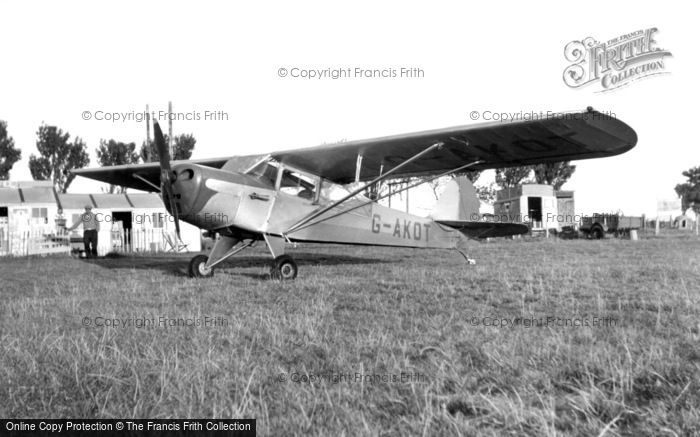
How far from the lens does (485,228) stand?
11547 millimetres

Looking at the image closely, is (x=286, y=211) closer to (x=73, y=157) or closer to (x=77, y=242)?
(x=77, y=242)

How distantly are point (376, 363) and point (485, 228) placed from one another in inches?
367

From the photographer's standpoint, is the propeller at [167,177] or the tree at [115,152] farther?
the tree at [115,152]

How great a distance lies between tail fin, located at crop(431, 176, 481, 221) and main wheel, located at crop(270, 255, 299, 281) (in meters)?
4.86

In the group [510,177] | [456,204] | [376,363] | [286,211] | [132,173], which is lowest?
[376,363]

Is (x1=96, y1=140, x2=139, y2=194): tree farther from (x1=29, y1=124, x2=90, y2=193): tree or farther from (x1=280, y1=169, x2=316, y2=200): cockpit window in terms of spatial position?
(x1=280, y1=169, x2=316, y2=200): cockpit window

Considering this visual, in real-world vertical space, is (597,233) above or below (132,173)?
below

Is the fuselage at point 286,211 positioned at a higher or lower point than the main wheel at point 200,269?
higher

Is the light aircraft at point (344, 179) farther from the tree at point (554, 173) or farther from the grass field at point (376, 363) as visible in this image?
the tree at point (554, 173)

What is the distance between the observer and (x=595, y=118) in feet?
22.5

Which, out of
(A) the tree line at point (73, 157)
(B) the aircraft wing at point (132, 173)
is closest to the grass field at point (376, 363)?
(B) the aircraft wing at point (132, 173)

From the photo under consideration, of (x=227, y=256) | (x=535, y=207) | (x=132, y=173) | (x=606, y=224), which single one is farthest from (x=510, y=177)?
(x=227, y=256)

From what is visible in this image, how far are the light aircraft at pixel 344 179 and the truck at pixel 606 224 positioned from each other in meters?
18.3

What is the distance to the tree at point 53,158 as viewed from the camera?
49.3 metres
